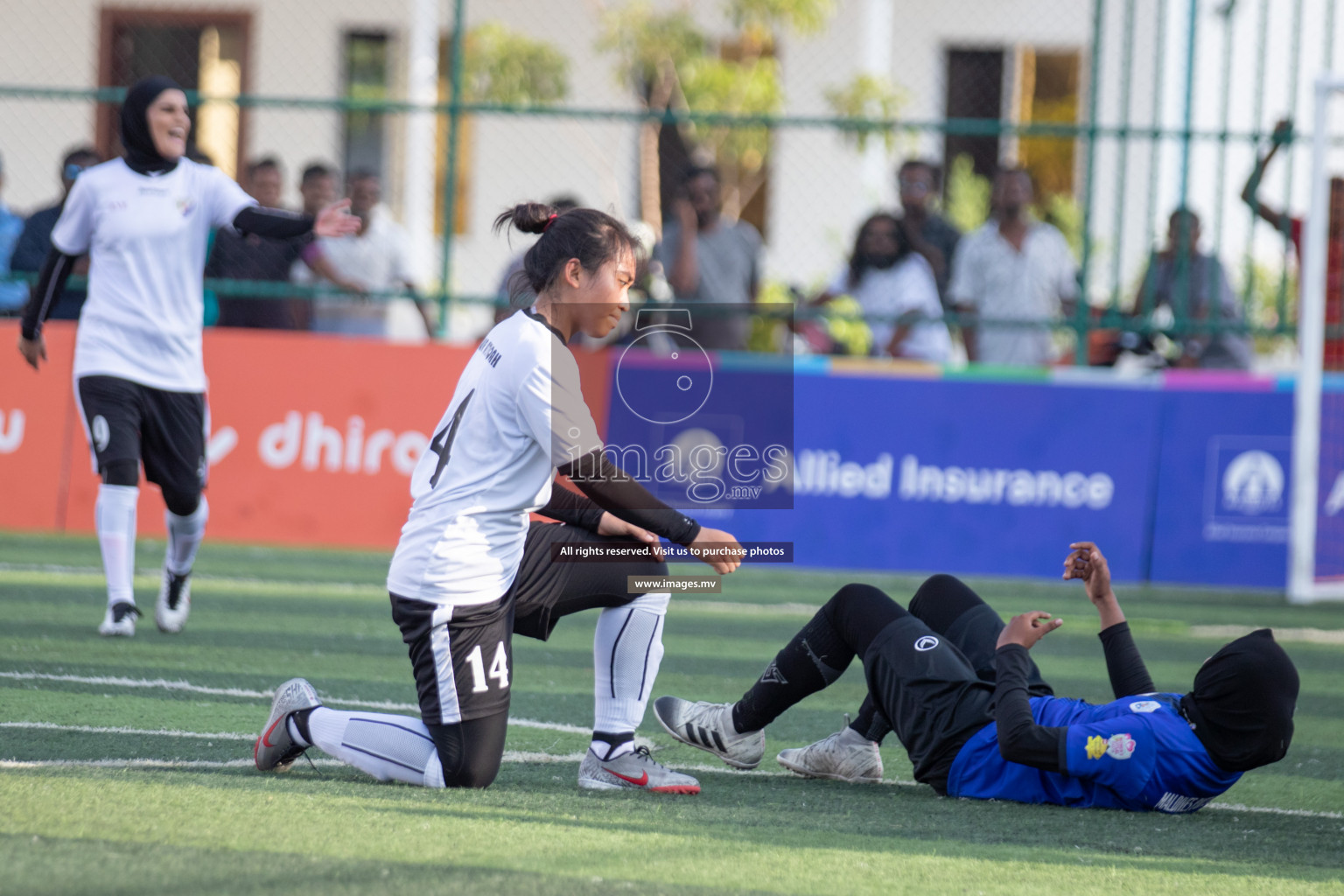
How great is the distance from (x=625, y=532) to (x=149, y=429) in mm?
3030

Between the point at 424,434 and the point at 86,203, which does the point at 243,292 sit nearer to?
the point at 424,434

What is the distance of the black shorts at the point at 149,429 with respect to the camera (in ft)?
21.4

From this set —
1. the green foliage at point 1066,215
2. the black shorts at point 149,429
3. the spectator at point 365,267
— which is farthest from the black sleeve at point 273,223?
the green foliage at point 1066,215

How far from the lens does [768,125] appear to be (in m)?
10.5

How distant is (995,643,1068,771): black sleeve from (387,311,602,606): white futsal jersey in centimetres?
120

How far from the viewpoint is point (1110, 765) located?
412 cm

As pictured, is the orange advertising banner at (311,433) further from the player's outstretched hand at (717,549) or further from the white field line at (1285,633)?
the player's outstretched hand at (717,549)

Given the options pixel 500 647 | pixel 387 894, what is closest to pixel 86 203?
pixel 500 647

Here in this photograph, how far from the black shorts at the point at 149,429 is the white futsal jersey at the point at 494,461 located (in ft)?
9.26

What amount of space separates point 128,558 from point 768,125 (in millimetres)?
5413

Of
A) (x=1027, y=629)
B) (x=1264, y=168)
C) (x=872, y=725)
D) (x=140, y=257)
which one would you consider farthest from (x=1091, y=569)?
(x=1264, y=168)

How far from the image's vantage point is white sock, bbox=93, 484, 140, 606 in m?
6.62

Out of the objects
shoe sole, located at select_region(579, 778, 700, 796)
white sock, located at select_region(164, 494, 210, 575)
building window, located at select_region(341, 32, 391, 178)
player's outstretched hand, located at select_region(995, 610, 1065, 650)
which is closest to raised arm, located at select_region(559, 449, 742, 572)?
shoe sole, located at select_region(579, 778, 700, 796)

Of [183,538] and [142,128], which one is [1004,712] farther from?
[142,128]
